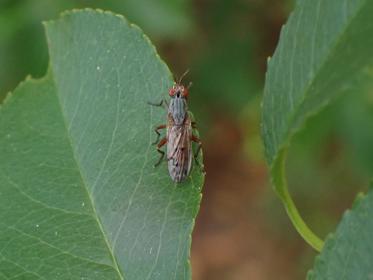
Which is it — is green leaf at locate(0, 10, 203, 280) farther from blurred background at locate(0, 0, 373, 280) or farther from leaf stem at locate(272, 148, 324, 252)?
blurred background at locate(0, 0, 373, 280)

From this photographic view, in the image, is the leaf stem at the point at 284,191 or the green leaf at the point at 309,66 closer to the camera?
the green leaf at the point at 309,66

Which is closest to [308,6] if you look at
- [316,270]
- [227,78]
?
[316,270]

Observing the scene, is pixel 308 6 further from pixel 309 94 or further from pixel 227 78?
pixel 227 78

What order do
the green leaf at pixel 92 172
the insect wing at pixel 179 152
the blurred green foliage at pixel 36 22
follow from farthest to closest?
the blurred green foliage at pixel 36 22 < the insect wing at pixel 179 152 < the green leaf at pixel 92 172

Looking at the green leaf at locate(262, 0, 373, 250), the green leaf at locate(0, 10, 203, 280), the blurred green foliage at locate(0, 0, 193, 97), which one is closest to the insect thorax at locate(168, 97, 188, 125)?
the green leaf at locate(0, 10, 203, 280)

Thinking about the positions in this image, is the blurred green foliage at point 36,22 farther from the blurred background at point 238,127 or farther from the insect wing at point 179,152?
the insect wing at point 179,152

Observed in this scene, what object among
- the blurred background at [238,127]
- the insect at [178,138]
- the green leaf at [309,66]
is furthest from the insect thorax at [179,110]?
the blurred background at [238,127]
